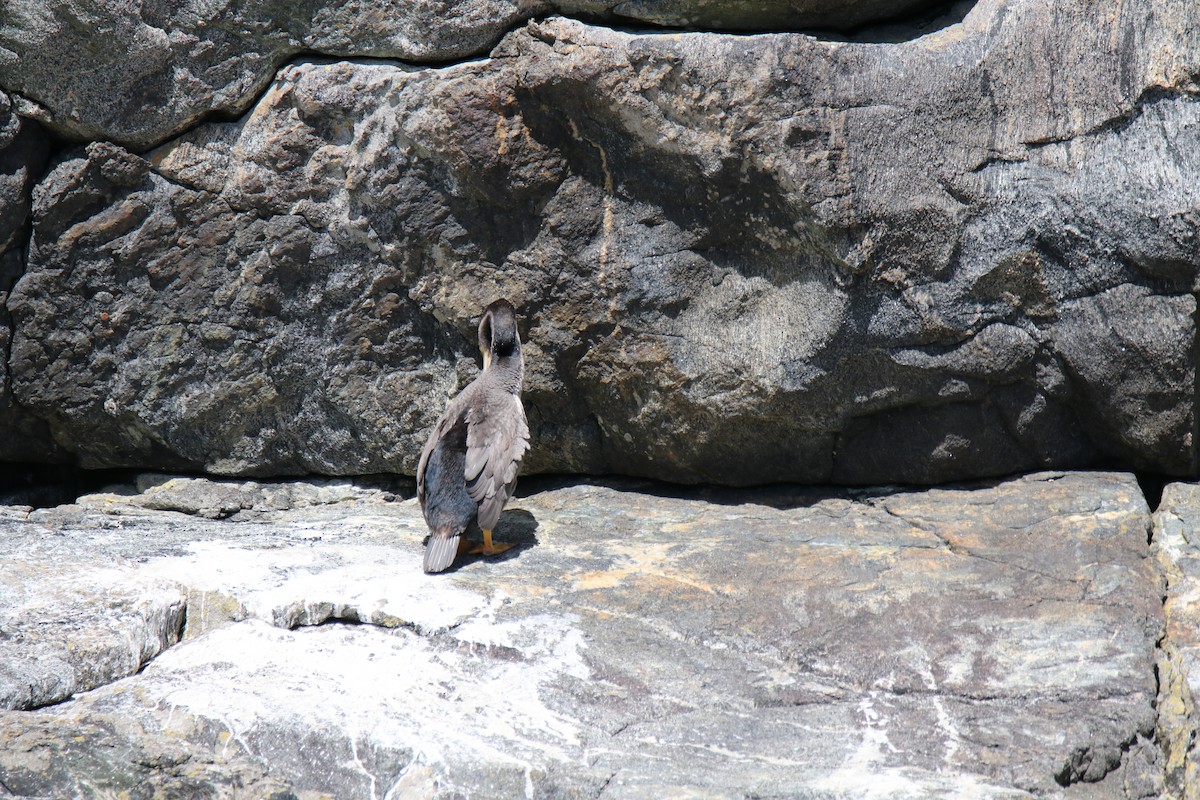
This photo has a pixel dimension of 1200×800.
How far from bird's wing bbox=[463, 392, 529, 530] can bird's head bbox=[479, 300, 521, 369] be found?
0.21 m

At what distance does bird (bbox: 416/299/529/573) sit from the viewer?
4.52 m

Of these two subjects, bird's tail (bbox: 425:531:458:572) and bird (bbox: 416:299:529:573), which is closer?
bird's tail (bbox: 425:531:458:572)

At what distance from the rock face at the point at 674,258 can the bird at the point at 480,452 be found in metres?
0.33

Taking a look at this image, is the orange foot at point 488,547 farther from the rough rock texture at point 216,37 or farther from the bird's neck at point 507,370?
the rough rock texture at point 216,37

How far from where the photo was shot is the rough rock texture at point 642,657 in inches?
124

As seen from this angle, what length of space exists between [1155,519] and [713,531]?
185 centimetres

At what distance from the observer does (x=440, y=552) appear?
439 centimetres

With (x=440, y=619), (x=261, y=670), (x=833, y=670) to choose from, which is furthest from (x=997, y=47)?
(x=261, y=670)

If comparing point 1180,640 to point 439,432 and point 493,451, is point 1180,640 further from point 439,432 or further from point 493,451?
point 439,432

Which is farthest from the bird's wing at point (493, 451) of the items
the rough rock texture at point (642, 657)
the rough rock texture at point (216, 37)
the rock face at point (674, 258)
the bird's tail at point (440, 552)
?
the rough rock texture at point (216, 37)

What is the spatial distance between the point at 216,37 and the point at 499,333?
6.53 feet

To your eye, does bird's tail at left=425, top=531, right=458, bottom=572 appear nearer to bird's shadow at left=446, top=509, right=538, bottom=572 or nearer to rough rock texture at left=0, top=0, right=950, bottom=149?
bird's shadow at left=446, top=509, right=538, bottom=572

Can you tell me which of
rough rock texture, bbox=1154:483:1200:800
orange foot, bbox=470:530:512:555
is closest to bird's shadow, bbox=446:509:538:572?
orange foot, bbox=470:530:512:555

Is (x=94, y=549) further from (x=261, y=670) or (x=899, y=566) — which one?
(x=899, y=566)
